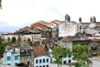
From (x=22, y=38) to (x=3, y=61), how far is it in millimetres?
20180

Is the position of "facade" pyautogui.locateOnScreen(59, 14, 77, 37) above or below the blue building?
above

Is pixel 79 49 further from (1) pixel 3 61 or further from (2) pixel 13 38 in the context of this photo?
(2) pixel 13 38

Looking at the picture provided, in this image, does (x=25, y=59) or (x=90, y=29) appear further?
(x=90, y=29)

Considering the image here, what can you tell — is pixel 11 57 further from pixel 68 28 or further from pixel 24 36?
pixel 24 36

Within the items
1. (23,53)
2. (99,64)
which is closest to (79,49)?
(99,64)

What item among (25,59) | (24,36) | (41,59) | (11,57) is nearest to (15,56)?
(11,57)

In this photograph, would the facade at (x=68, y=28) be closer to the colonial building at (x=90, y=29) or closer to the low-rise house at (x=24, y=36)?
the colonial building at (x=90, y=29)

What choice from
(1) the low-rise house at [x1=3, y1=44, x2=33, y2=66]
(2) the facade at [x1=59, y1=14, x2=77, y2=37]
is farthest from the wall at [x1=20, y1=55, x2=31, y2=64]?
(2) the facade at [x1=59, y1=14, x2=77, y2=37]

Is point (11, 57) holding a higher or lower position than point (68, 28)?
lower

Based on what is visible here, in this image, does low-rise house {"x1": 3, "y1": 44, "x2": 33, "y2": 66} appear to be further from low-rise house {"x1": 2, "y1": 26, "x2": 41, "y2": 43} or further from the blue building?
low-rise house {"x1": 2, "y1": 26, "x2": 41, "y2": 43}

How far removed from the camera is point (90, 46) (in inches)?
944

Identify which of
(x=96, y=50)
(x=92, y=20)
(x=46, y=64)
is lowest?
(x=46, y=64)

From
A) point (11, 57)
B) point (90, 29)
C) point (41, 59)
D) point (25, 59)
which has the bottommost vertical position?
point (41, 59)

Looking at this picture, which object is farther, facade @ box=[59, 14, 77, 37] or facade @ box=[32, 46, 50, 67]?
facade @ box=[59, 14, 77, 37]
